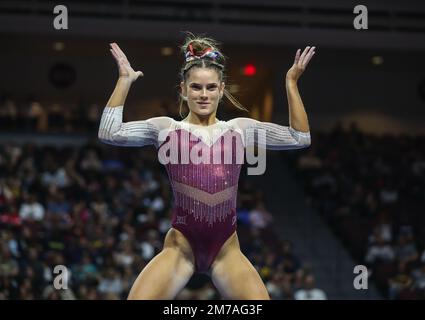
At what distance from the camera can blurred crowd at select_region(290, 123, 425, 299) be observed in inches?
581

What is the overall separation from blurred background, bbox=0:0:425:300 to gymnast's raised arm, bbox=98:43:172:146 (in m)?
6.67

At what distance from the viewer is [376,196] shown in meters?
17.6

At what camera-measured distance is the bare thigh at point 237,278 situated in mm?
5438

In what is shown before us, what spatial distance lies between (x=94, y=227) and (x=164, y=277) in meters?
9.08

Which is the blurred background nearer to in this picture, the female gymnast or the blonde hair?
the female gymnast

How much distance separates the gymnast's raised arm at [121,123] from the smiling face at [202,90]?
1.08 ft

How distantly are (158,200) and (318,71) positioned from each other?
8.16 m

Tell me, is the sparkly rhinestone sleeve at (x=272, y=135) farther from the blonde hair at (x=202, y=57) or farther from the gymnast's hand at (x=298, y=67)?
the gymnast's hand at (x=298, y=67)

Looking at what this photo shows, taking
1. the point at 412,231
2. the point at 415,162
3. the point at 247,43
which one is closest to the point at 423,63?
the point at 415,162

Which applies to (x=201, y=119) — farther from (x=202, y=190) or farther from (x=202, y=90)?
(x=202, y=190)

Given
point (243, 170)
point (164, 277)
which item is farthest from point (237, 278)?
point (243, 170)

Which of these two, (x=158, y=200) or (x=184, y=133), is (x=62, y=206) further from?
(x=184, y=133)

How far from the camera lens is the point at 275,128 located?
5738mm

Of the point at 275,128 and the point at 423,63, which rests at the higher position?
the point at 423,63
